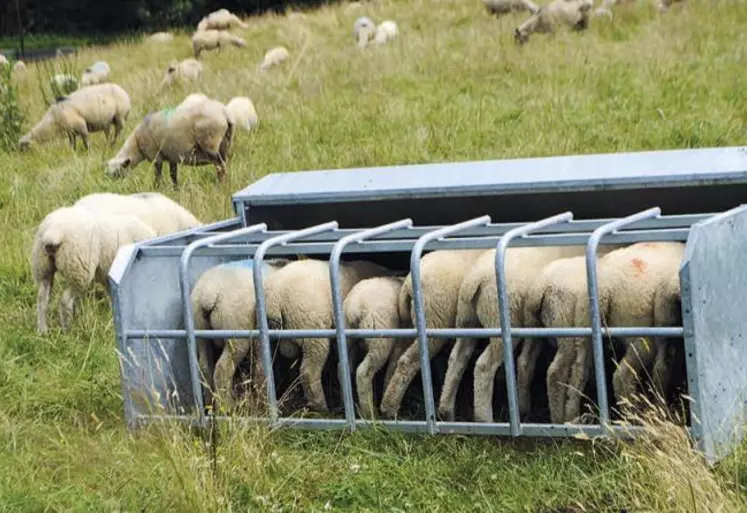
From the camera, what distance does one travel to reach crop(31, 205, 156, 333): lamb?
793 centimetres

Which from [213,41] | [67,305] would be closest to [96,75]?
[213,41]

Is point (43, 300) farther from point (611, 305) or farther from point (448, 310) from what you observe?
point (611, 305)

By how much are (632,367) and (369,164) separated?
7.55 metres

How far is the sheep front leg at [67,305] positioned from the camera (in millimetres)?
8092

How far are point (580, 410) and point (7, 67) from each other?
39.8 ft

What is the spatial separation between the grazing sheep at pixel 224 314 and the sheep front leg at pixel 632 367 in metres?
1.86

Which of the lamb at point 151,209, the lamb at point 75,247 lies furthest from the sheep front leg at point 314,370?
the lamb at point 151,209

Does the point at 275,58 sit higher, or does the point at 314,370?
the point at 314,370

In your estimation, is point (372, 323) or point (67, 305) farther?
point (67, 305)

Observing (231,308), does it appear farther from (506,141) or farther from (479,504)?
(506,141)

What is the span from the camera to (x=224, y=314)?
6.20m

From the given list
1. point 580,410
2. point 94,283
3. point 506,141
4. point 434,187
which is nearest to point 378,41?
point 506,141

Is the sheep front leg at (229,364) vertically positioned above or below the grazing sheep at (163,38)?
above

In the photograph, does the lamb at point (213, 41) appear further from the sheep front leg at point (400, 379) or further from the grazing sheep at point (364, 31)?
the sheep front leg at point (400, 379)
